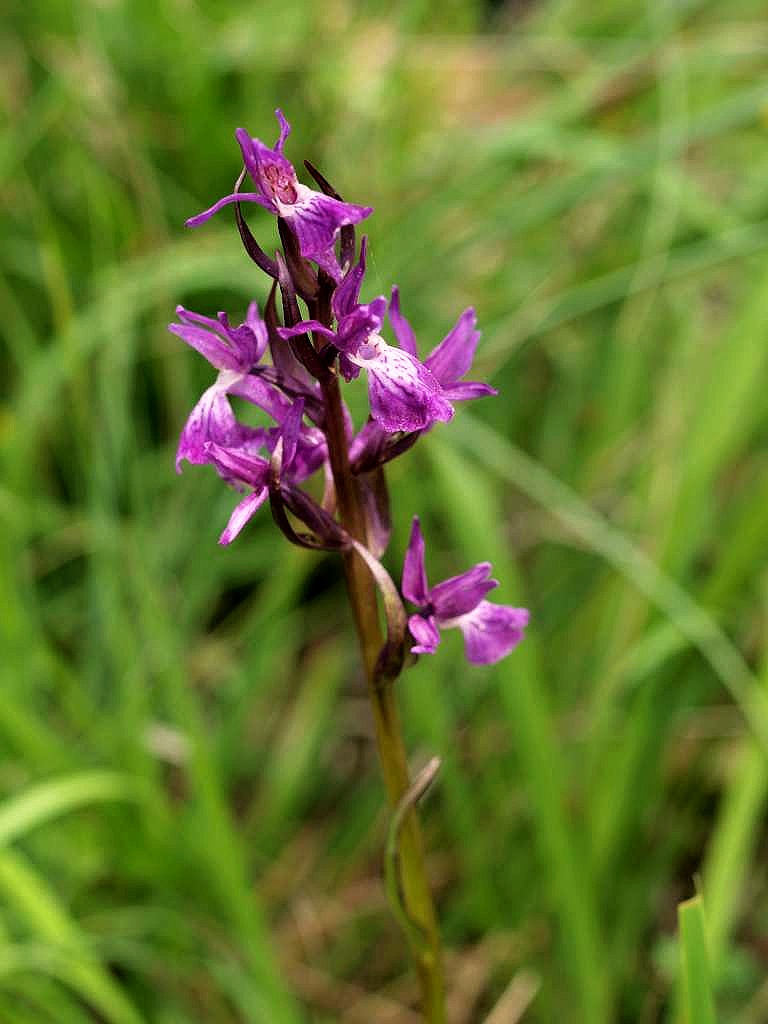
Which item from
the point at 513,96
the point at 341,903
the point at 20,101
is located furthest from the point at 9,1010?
the point at 513,96

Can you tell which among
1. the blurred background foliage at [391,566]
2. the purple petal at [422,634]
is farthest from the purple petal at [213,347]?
the blurred background foliage at [391,566]

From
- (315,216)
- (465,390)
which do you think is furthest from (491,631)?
(315,216)

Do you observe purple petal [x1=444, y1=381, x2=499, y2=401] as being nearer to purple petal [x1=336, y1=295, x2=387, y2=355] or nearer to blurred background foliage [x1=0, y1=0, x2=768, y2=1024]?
purple petal [x1=336, y1=295, x2=387, y2=355]

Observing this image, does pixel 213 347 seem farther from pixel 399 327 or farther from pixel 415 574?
pixel 415 574

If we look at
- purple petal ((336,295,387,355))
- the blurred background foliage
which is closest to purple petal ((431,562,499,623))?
purple petal ((336,295,387,355))

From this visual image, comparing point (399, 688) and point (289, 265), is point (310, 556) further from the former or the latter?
point (289, 265)
